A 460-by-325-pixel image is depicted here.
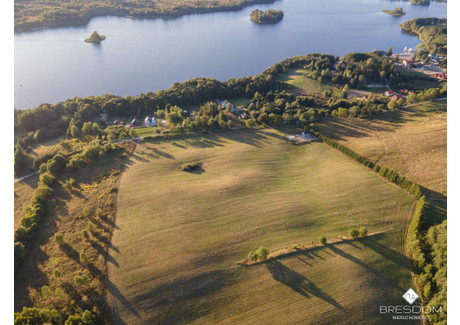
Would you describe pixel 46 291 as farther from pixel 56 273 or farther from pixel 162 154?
pixel 162 154

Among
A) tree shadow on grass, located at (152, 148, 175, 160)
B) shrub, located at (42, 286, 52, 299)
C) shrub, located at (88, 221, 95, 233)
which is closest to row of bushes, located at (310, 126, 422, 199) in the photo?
tree shadow on grass, located at (152, 148, 175, 160)

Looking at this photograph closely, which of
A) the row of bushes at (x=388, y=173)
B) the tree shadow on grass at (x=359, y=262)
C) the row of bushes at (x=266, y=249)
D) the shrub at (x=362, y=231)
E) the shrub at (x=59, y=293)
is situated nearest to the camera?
the shrub at (x=59, y=293)

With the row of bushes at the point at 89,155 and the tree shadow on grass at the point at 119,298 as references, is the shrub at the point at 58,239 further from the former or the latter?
the row of bushes at the point at 89,155

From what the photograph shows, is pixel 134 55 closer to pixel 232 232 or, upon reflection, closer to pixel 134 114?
pixel 134 114

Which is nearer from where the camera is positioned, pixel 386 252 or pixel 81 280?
pixel 81 280

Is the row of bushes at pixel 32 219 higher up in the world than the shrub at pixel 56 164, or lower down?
lower down

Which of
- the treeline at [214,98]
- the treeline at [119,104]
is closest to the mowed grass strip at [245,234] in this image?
the treeline at [214,98]

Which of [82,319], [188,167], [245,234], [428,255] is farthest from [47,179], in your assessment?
[428,255]
